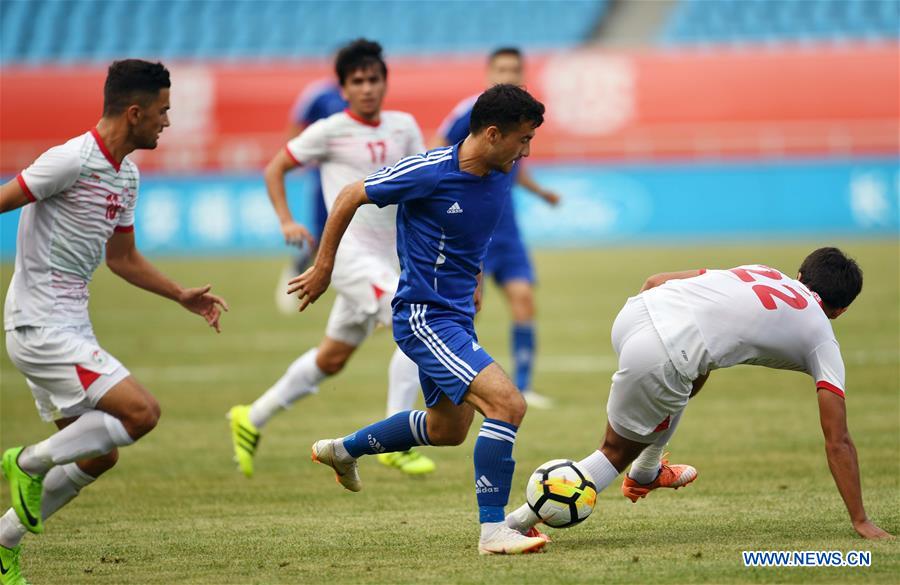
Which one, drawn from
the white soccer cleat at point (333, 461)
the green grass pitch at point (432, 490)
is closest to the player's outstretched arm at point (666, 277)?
the green grass pitch at point (432, 490)

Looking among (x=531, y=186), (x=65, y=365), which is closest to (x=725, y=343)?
(x=65, y=365)

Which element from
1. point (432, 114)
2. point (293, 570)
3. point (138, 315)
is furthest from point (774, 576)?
point (432, 114)

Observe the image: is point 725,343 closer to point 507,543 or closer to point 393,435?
point 507,543

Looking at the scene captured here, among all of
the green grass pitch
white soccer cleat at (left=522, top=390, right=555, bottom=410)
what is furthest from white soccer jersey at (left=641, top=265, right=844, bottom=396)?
white soccer cleat at (left=522, top=390, right=555, bottom=410)

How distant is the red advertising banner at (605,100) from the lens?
2633cm

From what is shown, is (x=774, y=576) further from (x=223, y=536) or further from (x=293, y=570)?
(x=223, y=536)

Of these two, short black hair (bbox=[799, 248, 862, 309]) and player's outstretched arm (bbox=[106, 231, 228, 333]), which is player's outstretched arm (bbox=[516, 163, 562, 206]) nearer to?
player's outstretched arm (bbox=[106, 231, 228, 333])

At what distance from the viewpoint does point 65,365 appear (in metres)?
5.52

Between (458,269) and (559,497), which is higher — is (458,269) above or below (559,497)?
above

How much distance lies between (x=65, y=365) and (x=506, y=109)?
7.12 feet

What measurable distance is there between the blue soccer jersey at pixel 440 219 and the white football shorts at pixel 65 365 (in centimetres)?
133

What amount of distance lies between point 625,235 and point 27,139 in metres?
12.3

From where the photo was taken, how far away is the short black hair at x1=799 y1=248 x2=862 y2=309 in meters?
5.65

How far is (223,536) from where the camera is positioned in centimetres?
610
